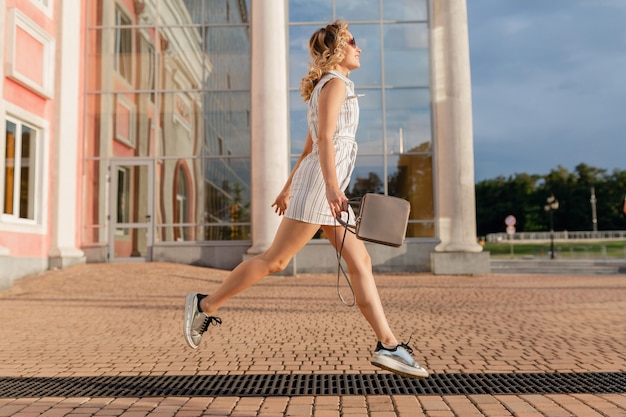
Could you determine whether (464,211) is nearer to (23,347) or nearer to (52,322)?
(52,322)

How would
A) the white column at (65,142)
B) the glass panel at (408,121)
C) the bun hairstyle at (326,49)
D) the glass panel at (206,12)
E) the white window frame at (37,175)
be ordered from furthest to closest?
1. the glass panel at (206,12)
2. the glass panel at (408,121)
3. the white column at (65,142)
4. the white window frame at (37,175)
5. the bun hairstyle at (326,49)

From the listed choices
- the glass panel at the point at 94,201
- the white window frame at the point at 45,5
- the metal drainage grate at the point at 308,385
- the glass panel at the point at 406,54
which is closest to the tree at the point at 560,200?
the glass panel at the point at 406,54

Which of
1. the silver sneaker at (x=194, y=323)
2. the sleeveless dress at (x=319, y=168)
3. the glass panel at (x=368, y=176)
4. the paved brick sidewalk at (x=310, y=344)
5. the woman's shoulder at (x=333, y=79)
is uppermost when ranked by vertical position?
the glass panel at (x=368, y=176)

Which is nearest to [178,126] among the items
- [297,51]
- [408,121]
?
[297,51]

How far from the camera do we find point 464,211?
1730cm

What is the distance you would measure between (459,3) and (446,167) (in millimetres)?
4914

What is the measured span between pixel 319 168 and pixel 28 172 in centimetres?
1349

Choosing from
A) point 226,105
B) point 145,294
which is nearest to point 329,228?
point 145,294

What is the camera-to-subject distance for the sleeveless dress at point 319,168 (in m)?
3.49

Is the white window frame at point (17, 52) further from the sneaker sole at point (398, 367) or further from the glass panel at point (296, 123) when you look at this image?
the sneaker sole at point (398, 367)

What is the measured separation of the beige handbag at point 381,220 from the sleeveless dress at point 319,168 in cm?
12

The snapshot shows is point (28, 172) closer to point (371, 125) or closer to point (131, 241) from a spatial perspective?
point (131, 241)

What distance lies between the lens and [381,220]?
3.40 m

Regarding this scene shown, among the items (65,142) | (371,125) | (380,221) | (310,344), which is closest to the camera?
(380,221)
